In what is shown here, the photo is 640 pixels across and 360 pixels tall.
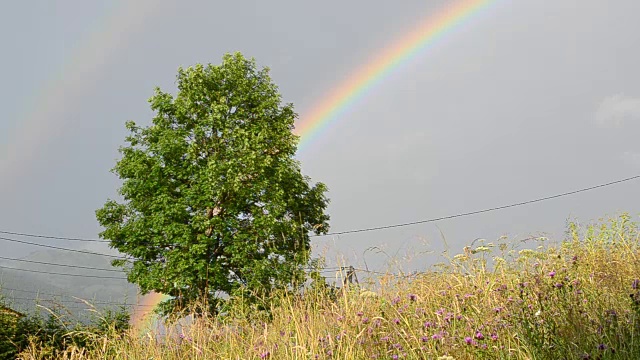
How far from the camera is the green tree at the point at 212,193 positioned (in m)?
17.4

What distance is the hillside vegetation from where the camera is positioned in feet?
10.6

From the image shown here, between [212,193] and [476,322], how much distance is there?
14.7 metres

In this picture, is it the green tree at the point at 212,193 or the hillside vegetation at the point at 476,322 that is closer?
the hillside vegetation at the point at 476,322

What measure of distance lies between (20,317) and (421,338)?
12923 mm

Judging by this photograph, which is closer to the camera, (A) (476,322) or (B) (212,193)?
(A) (476,322)

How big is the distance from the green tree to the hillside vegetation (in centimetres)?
1003

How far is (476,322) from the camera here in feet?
12.3

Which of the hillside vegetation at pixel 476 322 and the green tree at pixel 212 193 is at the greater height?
the green tree at pixel 212 193

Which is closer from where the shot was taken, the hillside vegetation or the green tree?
the hillside vegetation

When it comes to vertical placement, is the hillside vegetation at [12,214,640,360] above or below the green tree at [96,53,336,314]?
below

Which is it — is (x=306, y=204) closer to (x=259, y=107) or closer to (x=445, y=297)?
(x=259, y=107)

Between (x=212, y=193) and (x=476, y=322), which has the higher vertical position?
(x=212, y=193)

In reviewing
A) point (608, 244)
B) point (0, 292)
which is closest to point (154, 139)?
point (0, 292)

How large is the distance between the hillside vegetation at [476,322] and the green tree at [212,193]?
32.9 feet
